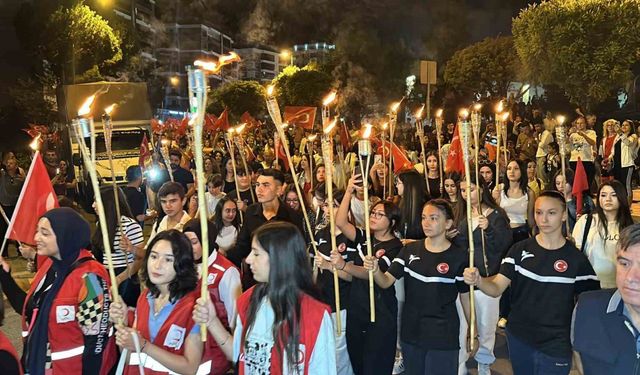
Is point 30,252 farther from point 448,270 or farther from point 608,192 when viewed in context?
point 608,192

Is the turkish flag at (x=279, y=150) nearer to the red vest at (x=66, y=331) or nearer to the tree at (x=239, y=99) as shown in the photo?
the red vest at (x=66, y=331)

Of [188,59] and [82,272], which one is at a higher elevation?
[188,59]

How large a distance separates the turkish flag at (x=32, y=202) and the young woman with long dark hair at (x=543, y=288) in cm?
357

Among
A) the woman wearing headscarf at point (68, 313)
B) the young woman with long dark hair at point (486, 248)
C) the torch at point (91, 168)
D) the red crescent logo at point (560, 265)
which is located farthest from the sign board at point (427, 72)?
the torch at point (91, 168)

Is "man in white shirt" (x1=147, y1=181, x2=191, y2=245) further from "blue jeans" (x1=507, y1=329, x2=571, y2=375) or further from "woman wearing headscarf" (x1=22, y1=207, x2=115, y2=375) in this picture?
"blue jeans" (x1=507, y1=329, x2=571, y2=375)

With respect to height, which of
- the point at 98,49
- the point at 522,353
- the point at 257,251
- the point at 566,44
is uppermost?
the point at 98,49

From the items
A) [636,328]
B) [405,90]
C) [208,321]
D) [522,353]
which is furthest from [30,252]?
[405,90]

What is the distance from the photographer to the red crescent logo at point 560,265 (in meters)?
4.22

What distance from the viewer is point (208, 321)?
298 centimetres

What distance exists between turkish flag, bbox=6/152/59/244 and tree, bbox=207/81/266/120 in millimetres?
42578

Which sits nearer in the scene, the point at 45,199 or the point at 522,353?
the point at 522,353

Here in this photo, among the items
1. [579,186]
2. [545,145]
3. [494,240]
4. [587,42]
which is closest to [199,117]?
[494,240]

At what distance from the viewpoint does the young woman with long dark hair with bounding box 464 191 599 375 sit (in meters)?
4.15

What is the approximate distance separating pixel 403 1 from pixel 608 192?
48.2m
